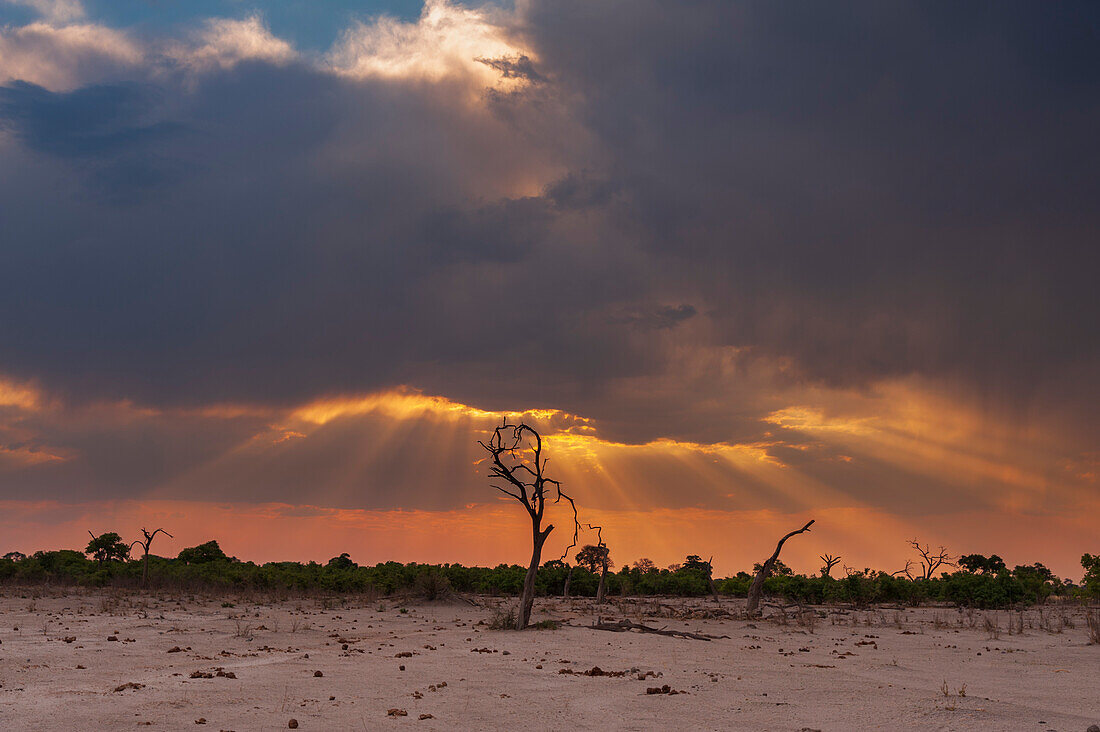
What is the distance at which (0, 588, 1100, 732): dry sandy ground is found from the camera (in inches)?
480

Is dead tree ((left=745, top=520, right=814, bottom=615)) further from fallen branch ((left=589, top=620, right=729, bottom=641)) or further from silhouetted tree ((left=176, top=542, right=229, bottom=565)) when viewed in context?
silhouetted tree ((left=176, top=542, right=229, bottom=565))

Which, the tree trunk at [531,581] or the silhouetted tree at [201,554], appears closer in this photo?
the tree trunk at [531,581]

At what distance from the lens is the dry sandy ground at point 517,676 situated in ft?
40.0

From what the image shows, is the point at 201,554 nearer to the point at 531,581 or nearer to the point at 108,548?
the point at 108,548

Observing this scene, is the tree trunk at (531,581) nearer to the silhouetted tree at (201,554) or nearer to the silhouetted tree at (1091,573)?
the silhouetted tree at (1091,573)

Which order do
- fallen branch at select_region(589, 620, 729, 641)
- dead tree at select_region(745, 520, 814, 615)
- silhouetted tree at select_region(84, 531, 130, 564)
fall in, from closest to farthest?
fallen branch at select_region(589, 620, 729, 641) < dead tree at select_region(745, 520, 814, 615) < silhouetted tree at select_region(84, 531, 130, 564)

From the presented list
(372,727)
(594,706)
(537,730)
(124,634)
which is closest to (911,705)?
(594,706)

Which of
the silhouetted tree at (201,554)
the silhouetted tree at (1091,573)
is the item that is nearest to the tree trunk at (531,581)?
the silhouetted tree at (1091,573)

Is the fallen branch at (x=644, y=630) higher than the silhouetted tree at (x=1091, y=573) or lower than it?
lower

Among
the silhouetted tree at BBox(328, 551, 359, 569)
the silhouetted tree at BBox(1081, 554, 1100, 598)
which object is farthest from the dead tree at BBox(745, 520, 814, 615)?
the silhouetted tree at BBox(328, 551, 359, 569)

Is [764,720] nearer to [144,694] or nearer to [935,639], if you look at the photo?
[144,694]

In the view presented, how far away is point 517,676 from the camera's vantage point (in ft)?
55.7

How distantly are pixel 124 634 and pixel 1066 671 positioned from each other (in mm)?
26724

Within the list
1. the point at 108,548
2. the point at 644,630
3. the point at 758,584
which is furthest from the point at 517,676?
the point at 108,548
